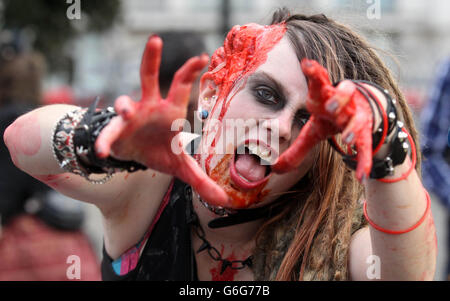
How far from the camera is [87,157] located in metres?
1.34

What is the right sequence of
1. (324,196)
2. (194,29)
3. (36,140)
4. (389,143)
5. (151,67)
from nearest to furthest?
(151,67), (389,143), (36,140), (324,196), (194,29)

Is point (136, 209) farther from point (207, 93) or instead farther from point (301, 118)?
point (301, 118)

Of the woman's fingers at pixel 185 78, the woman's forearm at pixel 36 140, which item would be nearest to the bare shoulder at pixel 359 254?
the woman's fingers at pixel 185 78

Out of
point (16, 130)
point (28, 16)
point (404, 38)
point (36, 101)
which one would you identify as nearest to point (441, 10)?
point (404, 38)

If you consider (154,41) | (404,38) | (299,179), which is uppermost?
(154,41)

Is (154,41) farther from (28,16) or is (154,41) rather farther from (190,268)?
(28,16)

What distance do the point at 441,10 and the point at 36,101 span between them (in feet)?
81.7

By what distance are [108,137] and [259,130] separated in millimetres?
537

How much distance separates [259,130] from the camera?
1.54 m

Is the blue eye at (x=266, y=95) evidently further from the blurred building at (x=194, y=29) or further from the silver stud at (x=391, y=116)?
the blurred building at (x=194, y=29)

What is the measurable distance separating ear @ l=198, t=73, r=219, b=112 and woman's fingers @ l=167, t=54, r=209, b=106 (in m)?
0.63

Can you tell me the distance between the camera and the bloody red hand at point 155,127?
1.13 metres

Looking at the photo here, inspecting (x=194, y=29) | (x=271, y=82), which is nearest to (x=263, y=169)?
(x=271, y=82)

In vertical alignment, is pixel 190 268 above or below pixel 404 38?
above
